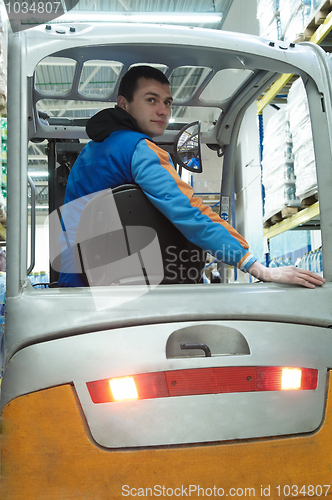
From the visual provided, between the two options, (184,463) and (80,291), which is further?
(80,291)

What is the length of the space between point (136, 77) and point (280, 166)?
3613 millimetres

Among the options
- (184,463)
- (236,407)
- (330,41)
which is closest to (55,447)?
(184,463)

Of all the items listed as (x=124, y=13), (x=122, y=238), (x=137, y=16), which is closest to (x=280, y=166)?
(x=122, y=238)

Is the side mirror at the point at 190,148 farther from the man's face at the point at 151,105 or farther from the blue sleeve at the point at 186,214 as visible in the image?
the blue sleeve at the point at 186,214

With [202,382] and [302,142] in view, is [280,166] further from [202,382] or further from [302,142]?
[202,382]

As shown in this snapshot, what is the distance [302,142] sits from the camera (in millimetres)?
4797

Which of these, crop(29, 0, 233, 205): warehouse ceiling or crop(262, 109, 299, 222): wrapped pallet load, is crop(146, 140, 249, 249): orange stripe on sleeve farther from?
crop(29, 0, 233, 205): warehouse ceiling

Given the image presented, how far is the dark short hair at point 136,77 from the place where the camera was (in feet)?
7.50

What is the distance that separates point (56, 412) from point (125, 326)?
36cm

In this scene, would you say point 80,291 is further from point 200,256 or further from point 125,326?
point 200,256

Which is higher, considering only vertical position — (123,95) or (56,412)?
(123,95)

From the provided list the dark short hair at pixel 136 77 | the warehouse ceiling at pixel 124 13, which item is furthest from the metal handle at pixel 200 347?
the warehouse ceiling at pixel 124 13

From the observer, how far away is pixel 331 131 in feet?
6.10

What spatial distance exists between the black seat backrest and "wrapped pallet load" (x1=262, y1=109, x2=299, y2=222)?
3.90 metres
